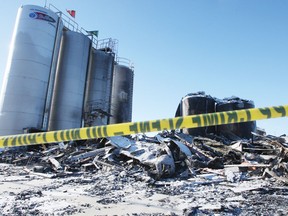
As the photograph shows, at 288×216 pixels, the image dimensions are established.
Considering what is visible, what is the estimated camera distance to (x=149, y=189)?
5254 millimetres

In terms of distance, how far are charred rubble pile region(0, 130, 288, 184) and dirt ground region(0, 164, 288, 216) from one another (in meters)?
0.43

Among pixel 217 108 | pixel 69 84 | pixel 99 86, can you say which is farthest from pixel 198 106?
pixel 99 86

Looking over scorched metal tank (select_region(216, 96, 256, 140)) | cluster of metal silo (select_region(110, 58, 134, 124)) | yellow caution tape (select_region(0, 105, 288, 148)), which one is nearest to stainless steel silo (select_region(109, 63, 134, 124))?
cluster of metal silo (select_region(110, 58, 134, 124))

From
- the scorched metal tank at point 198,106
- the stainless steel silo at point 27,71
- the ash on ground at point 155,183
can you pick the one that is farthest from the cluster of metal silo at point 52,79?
the scorched metal tank at point 198,106

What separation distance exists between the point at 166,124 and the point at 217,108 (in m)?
12.9

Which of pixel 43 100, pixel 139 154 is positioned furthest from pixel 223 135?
pixel 43 100

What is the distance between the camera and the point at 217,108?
14648 millimetres

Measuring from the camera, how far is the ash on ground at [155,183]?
367cm

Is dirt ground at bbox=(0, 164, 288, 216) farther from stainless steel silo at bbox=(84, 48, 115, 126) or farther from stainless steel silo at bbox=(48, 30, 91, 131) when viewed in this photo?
stainless steel silo at bbox=(84, 48, 115, 126)

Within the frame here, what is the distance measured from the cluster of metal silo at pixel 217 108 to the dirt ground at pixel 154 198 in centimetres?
800

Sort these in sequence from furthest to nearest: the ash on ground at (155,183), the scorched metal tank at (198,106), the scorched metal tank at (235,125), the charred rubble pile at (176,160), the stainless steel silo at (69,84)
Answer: the stainless steel silo at (69,84), the scorched metal tank at (198,106), the scorched metal tank at (235,125), the charred rubble pile at (176,160), the ash on ground at (155,183)

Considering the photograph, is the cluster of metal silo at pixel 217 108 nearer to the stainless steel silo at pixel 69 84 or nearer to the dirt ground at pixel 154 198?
the dirt ground at pixel 154 198

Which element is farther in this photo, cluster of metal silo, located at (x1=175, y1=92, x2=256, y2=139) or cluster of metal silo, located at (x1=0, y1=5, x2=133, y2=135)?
cluster of metal silo, located at (x1=0, y1=5, x2=133, y2=135)

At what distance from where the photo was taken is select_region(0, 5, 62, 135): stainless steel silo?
16812 mm
